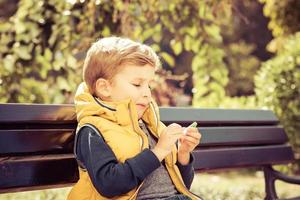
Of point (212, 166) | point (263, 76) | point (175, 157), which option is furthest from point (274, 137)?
point (263, 76)

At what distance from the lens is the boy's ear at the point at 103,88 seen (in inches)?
79.4

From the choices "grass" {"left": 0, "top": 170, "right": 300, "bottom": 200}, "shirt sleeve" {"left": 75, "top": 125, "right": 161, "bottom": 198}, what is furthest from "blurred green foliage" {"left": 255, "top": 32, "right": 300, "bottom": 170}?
"shirt sleeve" {"left": 75, "top": 125, "right": 161, "bottom": 198}

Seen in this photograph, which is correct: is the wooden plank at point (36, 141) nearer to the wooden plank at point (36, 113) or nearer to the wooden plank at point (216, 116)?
the wooden plank at point (36, 113)

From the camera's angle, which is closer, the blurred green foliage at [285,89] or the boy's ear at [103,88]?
the boy's ear at [103,88]

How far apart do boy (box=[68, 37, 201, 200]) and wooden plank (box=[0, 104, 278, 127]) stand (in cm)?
26

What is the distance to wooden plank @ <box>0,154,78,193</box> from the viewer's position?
2076 millimetres

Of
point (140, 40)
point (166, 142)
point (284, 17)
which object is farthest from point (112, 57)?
point (284, 17)

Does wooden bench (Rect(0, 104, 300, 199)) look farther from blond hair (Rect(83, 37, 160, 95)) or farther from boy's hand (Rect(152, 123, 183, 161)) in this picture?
boy's hand (Rect(152, 123, 183, 161))

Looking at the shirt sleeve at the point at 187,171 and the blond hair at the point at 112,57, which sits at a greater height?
the blond hair at the point at 112,57

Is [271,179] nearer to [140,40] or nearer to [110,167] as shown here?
[110,167]

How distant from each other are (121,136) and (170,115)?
940 mm

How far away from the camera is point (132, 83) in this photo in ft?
6.58

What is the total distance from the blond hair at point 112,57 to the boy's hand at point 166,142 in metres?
0.26

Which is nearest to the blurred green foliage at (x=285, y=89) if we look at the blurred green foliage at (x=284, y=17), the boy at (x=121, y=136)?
the blurred green foliage at (x=284, y=17)
